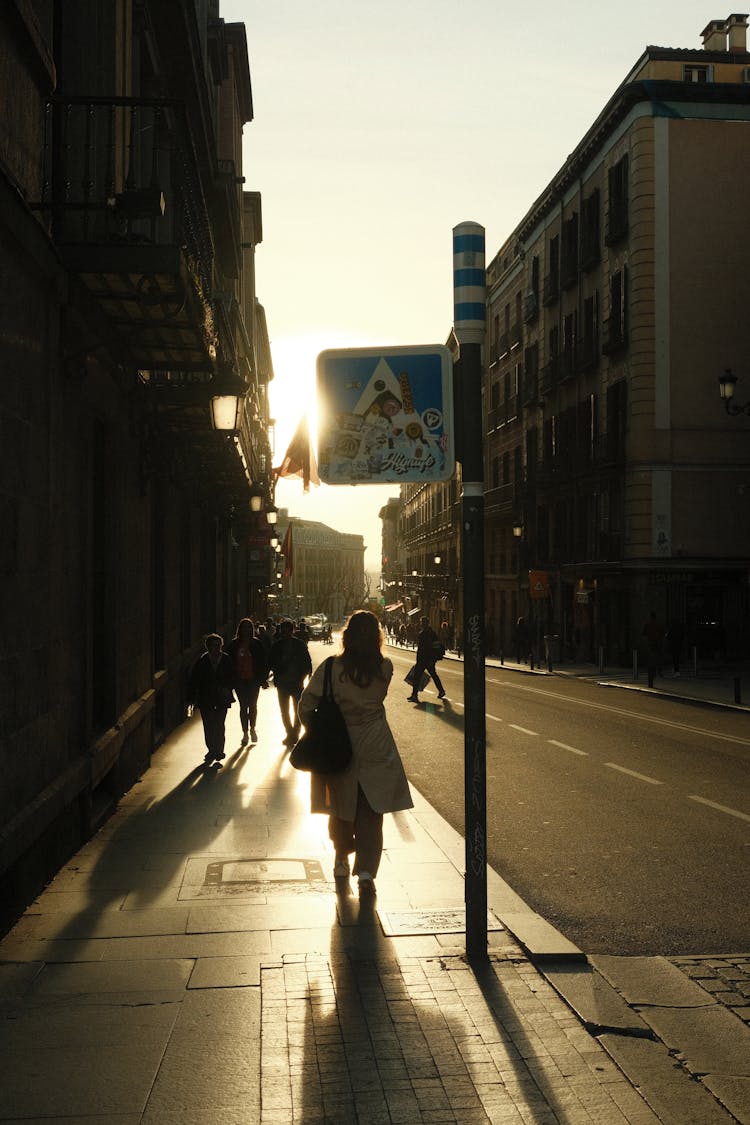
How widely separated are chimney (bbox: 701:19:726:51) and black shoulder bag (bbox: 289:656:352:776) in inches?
1602

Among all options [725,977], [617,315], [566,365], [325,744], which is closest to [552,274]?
[566,365]

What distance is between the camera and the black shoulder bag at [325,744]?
7.52 meters

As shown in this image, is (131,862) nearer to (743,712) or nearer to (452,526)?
(743,712)

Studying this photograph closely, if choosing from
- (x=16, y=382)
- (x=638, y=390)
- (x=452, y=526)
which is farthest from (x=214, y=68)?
(x=452, y=526)

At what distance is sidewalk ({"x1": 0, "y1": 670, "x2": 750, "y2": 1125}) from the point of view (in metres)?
4.30

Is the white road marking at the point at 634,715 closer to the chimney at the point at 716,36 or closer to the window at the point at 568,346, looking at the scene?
the window at the point at 568,346

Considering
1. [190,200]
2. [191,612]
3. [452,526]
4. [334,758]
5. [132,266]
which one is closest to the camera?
[334,758]

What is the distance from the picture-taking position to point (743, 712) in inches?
894

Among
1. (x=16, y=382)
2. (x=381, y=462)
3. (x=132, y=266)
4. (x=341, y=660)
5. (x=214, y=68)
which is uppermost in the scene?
(x=214, y=68)

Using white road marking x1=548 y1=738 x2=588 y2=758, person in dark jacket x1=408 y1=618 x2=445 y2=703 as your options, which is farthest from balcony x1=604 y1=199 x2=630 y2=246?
white road marking x1=548 y1=738 x2=588 y2=758

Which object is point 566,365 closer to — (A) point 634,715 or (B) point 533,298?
(B) point 533,298

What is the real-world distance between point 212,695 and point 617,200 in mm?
30451

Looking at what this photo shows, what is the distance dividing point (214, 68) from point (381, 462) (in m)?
25.3

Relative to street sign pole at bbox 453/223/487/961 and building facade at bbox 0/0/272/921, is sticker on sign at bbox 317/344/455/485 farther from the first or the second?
building facade at bbox 0/0/272/921
